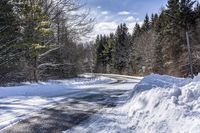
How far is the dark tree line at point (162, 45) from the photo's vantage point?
45.0 m

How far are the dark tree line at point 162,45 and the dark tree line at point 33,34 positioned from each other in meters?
15.9

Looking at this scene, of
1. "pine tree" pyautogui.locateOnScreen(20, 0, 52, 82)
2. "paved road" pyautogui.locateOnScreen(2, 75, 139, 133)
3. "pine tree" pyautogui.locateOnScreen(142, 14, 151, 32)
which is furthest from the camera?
"pine tree" pyautogui.locateOnScreen(142, 14, 151, 32)

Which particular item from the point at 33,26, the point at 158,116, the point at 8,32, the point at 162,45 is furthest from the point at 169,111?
the point at 162,45

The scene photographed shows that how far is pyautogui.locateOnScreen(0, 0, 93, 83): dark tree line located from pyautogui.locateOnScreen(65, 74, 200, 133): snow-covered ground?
1579 cm

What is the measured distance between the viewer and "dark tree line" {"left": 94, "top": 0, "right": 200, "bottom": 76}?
4503 centimetres

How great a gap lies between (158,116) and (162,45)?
151 feet

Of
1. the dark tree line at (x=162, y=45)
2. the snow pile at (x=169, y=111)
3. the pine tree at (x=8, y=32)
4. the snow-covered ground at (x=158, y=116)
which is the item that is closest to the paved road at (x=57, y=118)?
the snow-covered ground at (x=158, y=116)

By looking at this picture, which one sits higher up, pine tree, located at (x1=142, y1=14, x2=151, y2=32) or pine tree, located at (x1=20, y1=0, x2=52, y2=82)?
pine tree, located at (x1=142, y1=14, x2=151, y2=32)

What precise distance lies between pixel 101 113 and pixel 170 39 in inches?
1488

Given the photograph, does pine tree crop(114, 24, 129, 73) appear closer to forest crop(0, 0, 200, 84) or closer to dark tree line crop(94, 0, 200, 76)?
dark tree line crop(94, 0, 200, 76)

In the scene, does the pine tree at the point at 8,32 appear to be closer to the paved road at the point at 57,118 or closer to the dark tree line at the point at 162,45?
the paved road at the point at 57,118

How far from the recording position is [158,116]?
300 inches

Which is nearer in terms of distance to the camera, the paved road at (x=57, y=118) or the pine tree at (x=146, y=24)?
the paved road at (x=57, y=118)

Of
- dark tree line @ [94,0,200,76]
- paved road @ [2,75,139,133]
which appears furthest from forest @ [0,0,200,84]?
paved road @ [2,75,139,133]
